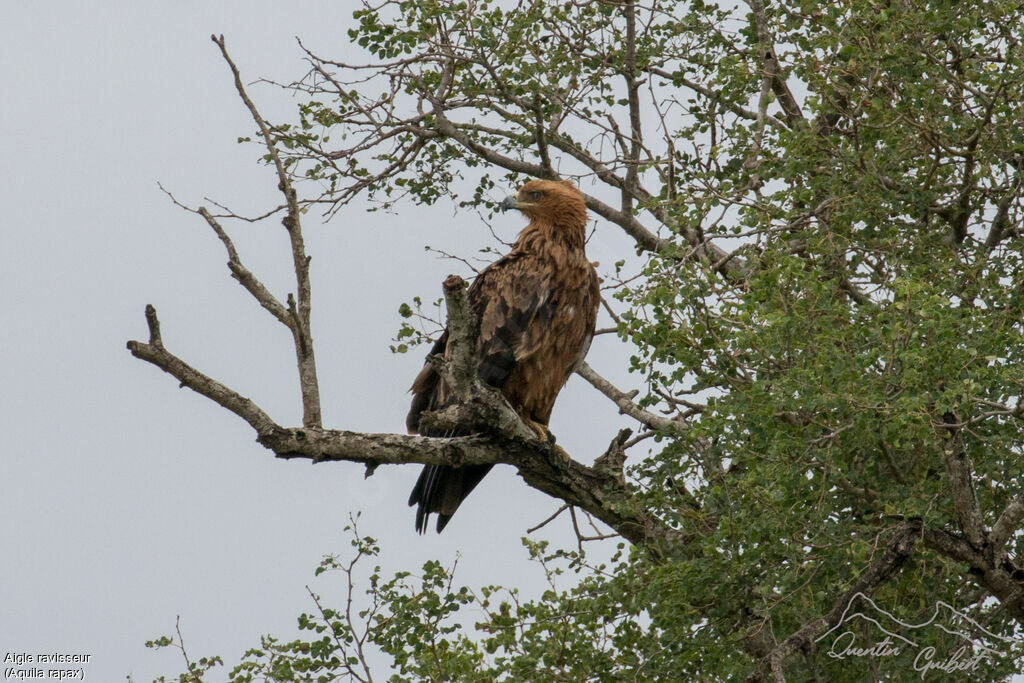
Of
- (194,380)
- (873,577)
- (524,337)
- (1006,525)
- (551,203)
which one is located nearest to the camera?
(194,380)

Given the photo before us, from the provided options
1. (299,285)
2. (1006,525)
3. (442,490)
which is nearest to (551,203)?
(442,490)

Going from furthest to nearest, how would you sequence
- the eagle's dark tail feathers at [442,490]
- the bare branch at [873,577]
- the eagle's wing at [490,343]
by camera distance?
the eagle's dark tail feathers at [442,490] → the eagle's wing at [490,343] → the bare branch at [873,577]

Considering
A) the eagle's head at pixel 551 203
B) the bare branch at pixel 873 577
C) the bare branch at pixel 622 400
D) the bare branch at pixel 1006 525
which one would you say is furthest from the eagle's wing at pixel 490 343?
the bare branch at pixel 1006 525

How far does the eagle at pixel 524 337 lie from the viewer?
622 cm

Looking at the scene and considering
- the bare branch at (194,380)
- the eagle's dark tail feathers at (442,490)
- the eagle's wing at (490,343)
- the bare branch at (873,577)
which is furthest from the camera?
the eagle's dark tail feathers at (442,490)

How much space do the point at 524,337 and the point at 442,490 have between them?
37.3 inches

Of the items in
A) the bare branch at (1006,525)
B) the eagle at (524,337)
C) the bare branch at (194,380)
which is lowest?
the bare branch at (1006,525)

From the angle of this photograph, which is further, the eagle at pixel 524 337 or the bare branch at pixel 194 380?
the eagle at pixel 524 337

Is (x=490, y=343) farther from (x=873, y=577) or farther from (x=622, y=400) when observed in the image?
(x=873, y=577)

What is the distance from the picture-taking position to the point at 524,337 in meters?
6.19

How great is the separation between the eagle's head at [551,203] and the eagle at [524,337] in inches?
Result: 4.5

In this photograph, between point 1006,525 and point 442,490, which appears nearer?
point 1006,525

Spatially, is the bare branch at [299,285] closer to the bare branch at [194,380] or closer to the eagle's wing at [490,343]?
the bare branch at [194,380]

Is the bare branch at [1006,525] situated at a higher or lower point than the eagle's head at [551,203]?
lower
